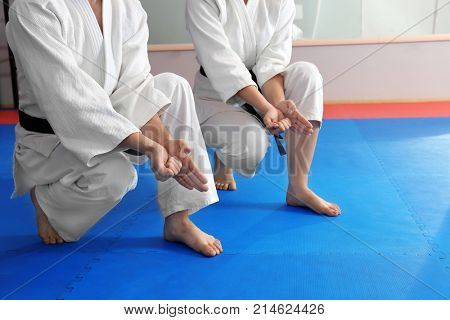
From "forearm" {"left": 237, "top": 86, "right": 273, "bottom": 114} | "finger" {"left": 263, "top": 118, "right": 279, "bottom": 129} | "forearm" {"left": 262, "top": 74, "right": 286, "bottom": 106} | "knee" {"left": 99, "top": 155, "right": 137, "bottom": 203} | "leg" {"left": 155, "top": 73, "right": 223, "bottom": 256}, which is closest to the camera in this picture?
"knee" {"left": 99, "top": 155, "right": 137, "bottom": 203}

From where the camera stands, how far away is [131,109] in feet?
6.39

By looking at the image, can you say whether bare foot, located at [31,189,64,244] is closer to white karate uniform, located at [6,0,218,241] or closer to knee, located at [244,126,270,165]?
white karate uniform, located at [6,0,218,241]

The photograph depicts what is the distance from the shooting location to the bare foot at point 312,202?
7.34 feet

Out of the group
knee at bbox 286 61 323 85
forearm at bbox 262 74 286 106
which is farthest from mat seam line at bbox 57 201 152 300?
knee at bbox 286 61 323 85

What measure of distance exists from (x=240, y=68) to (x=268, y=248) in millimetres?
832

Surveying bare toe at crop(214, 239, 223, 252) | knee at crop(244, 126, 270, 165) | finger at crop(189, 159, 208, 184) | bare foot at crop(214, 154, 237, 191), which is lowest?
bare foot at crop(214, 154, 237, 191)

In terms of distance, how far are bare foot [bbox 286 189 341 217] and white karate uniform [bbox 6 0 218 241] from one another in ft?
1.66

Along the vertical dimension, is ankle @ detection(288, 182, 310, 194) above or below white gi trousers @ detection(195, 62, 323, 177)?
below

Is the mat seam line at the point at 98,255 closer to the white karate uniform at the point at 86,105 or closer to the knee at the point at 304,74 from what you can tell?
the white karate uniform at the point at 86,105

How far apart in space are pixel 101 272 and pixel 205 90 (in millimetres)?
1100

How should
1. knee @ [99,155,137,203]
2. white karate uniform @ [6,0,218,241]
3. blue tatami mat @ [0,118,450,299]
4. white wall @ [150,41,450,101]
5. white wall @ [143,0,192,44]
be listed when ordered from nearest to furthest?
blue tatami mat @ [0,118,450,299], white karate uniform @ [6,0,218,241], knee @ [99,155,137,203], white wall @ [150,41,450,101], white wall @ [143,0,192,44]

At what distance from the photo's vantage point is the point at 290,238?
2.01 metres

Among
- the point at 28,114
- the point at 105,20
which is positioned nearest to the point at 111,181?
the point at 28,114

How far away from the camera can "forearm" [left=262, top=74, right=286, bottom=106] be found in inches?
92.1
